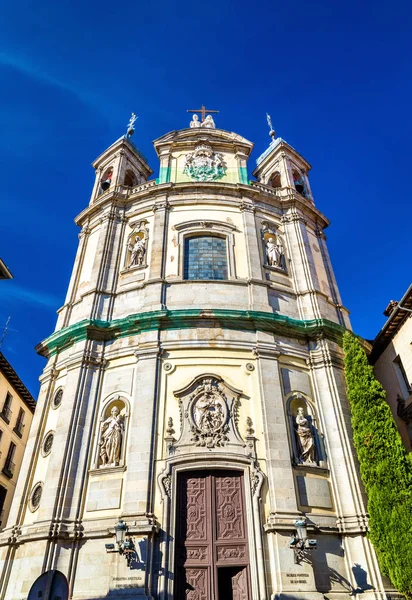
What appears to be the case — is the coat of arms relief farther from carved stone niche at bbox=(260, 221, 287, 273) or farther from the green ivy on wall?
the green ivy on wall

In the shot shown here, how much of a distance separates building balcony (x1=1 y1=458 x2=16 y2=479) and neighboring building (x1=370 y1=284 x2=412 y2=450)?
21.3 m

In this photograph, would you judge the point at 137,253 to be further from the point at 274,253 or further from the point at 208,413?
the point at 208,413

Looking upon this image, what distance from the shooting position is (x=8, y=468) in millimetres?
26922

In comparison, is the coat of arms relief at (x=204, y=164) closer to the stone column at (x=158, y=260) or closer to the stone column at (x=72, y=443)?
the stone column at (x=158, y=260)

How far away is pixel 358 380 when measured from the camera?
1517cm

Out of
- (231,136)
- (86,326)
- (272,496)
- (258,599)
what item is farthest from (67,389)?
(231,136)

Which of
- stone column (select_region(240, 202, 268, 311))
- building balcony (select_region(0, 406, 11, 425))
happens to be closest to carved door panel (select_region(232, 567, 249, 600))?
stone column (select_region(240, 202, 268, 311))

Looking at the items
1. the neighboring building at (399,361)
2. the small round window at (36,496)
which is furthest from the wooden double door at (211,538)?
the neighboring building at (399,361)

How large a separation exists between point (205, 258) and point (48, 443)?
911 centimetres

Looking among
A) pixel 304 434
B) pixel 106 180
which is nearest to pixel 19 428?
pixel 106 180

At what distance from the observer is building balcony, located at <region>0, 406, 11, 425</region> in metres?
27.1

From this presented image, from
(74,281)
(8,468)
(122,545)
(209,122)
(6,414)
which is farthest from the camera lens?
(6,414)

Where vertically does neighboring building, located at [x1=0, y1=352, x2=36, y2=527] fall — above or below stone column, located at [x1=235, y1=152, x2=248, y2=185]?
below

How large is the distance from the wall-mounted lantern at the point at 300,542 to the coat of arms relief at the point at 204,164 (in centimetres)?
1558
